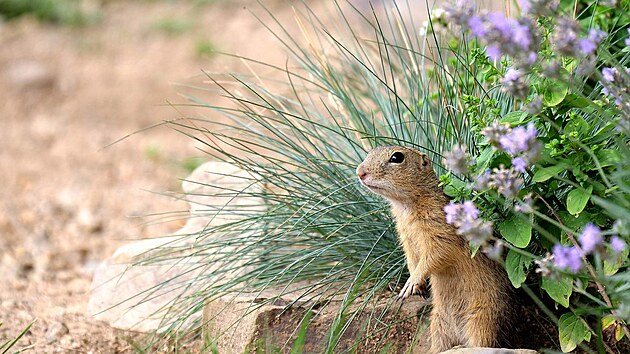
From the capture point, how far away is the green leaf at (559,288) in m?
2.84

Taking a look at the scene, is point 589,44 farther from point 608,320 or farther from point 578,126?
point 608,320

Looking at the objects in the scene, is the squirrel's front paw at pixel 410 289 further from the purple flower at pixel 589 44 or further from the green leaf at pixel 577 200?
the purple flower at pixel 589 44

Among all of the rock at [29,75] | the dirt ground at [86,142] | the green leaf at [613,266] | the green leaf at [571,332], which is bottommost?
the green leaf at [571,332]

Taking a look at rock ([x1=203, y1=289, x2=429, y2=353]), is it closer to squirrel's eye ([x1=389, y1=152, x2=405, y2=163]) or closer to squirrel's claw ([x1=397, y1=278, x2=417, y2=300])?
squirrel's claw ([x1=397, y1=278, x2=417, y2=300])

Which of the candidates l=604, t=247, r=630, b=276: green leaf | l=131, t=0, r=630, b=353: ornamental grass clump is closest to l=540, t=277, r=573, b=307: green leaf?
l=131, t=0, r=630, b=353: ornamental grass clump

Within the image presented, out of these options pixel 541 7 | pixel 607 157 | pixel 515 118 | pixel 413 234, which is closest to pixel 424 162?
pixel 413 234

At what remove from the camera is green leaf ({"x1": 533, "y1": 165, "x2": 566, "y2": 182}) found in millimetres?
2652

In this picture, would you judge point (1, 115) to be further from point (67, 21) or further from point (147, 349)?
point (147, 349)

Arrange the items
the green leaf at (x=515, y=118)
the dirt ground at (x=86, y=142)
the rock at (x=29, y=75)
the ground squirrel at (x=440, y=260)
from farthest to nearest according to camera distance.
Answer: the rock at (x=29, y=75) → the dirt ground at (x=86, y=142) → the ground squirrel at (x=440, y=260) → the green leaf at (x=515, y=118)

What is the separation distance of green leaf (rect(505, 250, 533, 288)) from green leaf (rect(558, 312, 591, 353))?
224mm

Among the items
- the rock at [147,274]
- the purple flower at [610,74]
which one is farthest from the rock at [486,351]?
the rock at [147,274]

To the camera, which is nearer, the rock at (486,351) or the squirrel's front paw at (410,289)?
the rock at (486,351)

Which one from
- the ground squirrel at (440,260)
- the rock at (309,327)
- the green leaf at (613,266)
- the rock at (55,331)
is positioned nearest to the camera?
the green leaf at (613,266)

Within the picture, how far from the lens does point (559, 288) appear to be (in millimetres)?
2857
